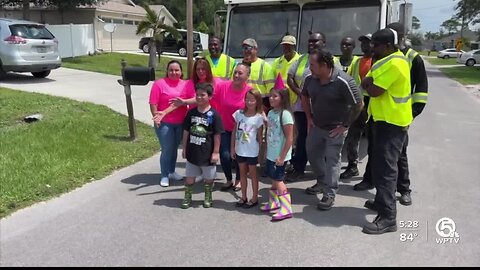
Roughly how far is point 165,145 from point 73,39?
20070mm

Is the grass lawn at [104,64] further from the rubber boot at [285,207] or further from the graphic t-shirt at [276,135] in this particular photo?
the rubber boot at [285,207]

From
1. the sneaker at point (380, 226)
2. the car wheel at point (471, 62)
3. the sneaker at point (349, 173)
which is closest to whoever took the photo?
the sneaker at point (380, 226)

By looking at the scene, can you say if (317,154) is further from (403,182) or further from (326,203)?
(403,182)

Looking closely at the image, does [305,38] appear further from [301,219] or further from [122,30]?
[122,30]

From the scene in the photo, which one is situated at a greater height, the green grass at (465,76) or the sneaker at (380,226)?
the green grass at (465,76)

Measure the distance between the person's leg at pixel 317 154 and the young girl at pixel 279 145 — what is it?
0.48m

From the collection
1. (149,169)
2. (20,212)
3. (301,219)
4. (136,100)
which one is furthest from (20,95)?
(301,219)

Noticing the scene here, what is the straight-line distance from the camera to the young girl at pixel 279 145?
4402 mm

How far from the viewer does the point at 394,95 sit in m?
4.08

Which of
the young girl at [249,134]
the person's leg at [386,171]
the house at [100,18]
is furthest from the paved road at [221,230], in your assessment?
the house at [100,18]

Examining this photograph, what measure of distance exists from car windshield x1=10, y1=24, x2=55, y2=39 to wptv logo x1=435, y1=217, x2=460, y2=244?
1205cm

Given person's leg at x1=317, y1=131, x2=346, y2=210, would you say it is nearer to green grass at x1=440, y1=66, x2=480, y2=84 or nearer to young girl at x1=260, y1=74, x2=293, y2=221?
young girl at x1=260, y1=74, x2=293, y2=221

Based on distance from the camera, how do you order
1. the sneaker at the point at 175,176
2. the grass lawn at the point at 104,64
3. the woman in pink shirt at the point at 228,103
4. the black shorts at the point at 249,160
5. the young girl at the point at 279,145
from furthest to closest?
the grass lawn at the point at 104,64, the sneaker at the point at 175,176, the woman in pink shirt at the point at 228,103, the black shorts at the point at 249,160, the young girl at the point at 279,145

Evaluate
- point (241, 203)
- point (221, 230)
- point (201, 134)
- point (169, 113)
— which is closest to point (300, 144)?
point (241, 203)
